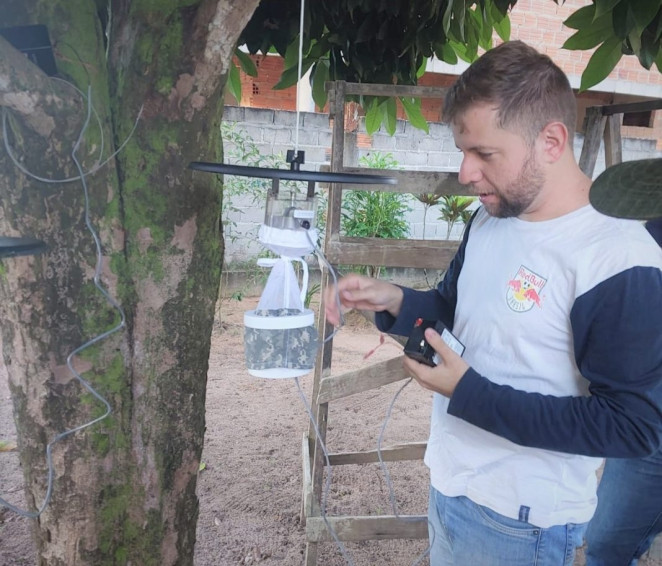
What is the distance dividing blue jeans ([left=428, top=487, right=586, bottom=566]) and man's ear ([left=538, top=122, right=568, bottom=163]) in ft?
2.30

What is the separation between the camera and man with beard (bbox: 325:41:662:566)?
93cm

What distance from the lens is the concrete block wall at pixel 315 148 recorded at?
5.34m

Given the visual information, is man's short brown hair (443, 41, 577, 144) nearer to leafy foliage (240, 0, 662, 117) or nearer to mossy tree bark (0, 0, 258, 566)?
leafy foliage (240, 0, 662, 117)

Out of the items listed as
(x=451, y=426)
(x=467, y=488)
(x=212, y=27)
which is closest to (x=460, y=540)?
(x=467, y=488)

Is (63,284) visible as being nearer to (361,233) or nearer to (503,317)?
(503,317)

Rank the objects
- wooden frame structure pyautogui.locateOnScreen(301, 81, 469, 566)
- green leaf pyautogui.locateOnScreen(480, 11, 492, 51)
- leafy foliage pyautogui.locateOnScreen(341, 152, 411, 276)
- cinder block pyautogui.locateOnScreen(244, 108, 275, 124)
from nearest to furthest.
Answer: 1. wooden frame structure pyautogui.locateOnScreen(301, 81, 469, 566)
2. green leaf pyautogui.locateOnScreen(480, 11, 492, 51)
3. cinder block pyautogui.locateOnScreen(244, 108, 275, 124)
4. leafy foliage pyautogui.locateOnScreen(341, 152, 411, 276)

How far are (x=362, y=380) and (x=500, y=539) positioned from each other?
911 mm

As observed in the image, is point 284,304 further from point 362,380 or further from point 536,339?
point 362,380

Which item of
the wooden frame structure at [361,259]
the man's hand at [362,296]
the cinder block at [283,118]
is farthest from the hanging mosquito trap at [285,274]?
the cinder block at [283,118]

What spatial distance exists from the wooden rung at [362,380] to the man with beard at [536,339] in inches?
29.0

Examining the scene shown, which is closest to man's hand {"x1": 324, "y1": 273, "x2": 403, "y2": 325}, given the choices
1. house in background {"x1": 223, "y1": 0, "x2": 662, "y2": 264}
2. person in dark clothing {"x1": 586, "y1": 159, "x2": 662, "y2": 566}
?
person in dark clothing {"x1": 586, "y1": 159, "x2": 662, "y2": 566}

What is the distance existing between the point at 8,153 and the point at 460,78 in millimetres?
842

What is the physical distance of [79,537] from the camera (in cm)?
119

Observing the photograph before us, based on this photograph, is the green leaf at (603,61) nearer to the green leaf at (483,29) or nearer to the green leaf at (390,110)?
the green leaf at (483,29)
